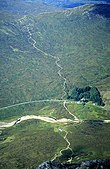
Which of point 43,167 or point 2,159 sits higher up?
point 43,167

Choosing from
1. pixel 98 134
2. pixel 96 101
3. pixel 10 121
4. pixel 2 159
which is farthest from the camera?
pixel 96 101

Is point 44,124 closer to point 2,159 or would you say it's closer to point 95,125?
point 95,125

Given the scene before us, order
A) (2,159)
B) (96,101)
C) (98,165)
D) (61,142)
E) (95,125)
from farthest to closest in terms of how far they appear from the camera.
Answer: (96,101) → (95,125) → (61,142) → (2,159) → (98,165)

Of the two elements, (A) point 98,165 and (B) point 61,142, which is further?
(B) point 61,142

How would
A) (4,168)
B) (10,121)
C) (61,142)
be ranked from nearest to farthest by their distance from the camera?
(4,168)
(61,142)
(10,121)

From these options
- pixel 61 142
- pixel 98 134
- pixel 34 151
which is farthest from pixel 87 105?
pixel 34 151

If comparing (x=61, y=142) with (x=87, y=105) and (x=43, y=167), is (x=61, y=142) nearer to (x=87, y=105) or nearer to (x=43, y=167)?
(x=87, y=105)

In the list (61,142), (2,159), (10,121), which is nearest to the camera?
(2,159)

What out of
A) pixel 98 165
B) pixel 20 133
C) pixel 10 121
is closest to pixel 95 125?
pixel 20 133

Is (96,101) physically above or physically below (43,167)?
below
